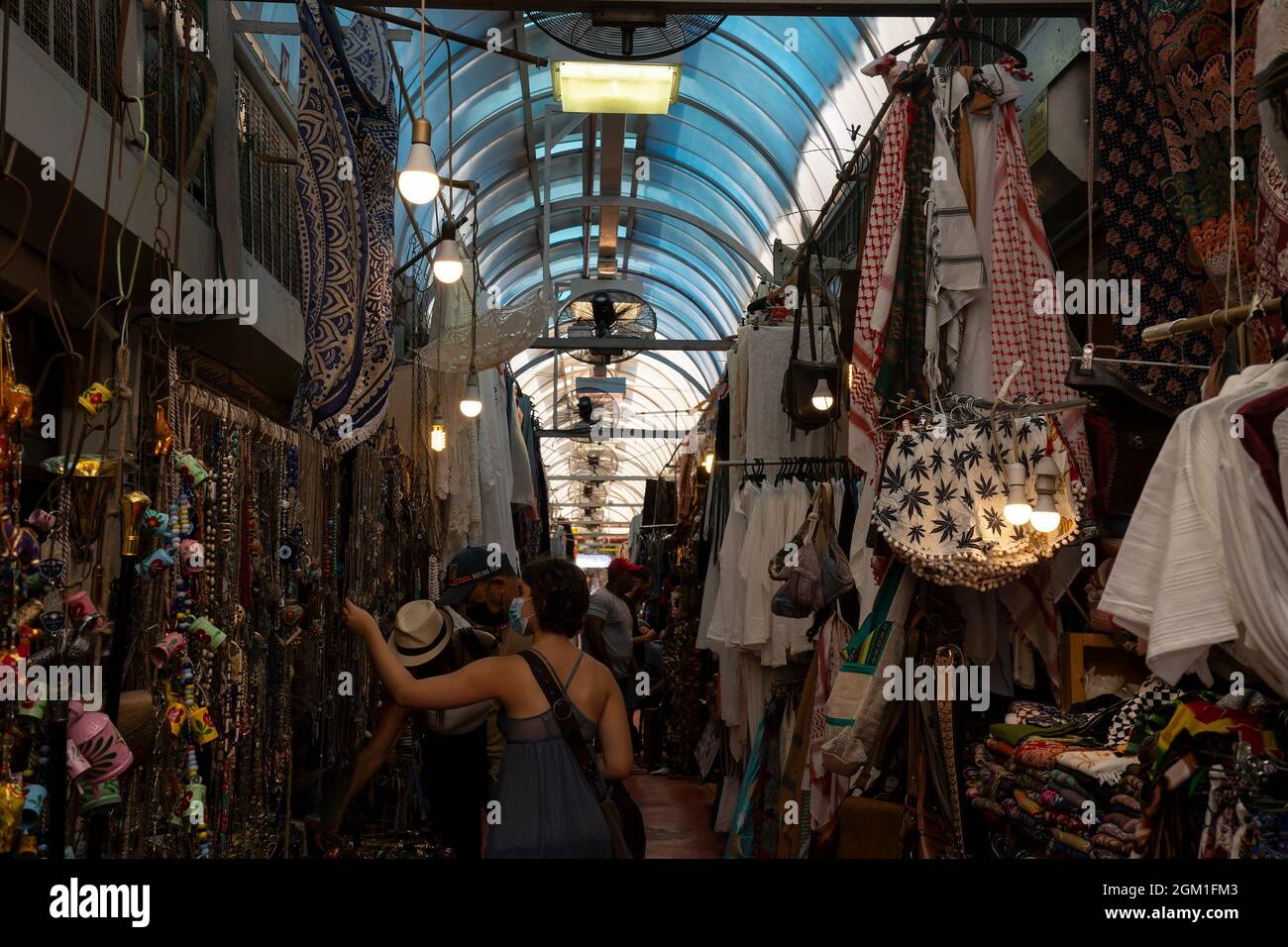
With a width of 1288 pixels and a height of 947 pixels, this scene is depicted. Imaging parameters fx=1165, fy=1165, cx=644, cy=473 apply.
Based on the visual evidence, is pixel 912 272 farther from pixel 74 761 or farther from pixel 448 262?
pixel 74 761

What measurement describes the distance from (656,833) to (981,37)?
4968 millimetres

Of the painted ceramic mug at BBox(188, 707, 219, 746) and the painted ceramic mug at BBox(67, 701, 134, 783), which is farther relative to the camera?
the painted ceramic mug at BBox(188, 707, 219, 746)

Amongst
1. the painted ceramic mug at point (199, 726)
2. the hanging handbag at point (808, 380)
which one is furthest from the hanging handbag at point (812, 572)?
the painted ceramic mug at point (199, 726)

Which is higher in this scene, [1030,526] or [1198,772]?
[1030,526]

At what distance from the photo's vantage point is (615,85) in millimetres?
6473

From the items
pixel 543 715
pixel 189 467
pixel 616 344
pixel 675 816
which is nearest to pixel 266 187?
pixel 189 467

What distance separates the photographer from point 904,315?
12.1ft

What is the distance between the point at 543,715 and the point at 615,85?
4.46 metres

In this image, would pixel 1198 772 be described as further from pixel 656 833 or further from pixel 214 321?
pixel 656 833

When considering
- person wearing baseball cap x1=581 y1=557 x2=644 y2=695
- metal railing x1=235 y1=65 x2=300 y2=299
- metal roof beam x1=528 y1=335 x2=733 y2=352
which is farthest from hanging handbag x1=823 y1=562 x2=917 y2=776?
metal roof beam x1=528 y1=335 x2=733 y2=352

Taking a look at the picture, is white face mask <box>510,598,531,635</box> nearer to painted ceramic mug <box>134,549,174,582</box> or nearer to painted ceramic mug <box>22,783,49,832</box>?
painted ceramic mug <box>134,549,174,582</box>

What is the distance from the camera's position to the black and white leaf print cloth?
3.13 m

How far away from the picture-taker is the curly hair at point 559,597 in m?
3.14
